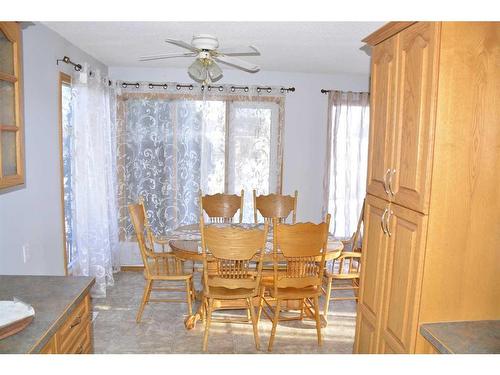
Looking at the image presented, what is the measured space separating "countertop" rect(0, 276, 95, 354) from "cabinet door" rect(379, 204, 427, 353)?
134 centimetres

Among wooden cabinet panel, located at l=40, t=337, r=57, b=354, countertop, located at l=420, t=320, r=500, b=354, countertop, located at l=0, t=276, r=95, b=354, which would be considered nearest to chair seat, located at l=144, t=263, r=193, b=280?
countertop, located at l=0, t=276, r=95, b=354

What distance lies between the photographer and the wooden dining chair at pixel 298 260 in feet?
9.48

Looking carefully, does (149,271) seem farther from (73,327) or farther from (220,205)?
(73,327)

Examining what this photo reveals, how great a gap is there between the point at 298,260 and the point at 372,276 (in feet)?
3.47

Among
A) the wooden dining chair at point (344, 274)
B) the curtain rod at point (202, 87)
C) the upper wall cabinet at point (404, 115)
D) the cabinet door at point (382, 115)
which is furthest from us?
the curtain rod at point (202, 87)

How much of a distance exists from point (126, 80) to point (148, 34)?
167 cm

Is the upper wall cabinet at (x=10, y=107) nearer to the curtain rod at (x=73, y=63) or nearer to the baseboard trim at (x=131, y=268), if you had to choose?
the curtain rod at (x=73, y=63)

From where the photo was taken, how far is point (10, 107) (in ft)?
5.58

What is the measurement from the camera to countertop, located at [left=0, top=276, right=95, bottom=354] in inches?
51.3

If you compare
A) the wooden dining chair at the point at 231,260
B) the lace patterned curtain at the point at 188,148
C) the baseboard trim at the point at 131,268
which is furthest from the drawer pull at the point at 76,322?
the baseboard trim at the point at 131,268

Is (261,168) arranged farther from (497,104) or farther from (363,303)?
(497,104)

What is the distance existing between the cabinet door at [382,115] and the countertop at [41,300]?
1.43 m
